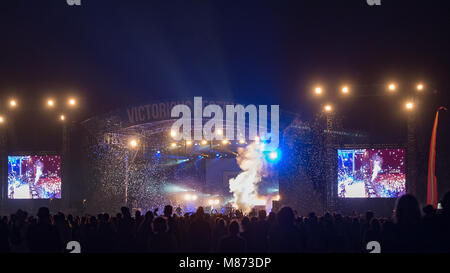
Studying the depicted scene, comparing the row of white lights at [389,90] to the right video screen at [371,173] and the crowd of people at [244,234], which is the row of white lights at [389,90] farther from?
the crowd of people at [244,234]

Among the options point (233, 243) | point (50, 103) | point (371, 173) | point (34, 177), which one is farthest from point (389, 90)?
point (34, 177)

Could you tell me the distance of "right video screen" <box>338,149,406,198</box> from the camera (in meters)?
19.6

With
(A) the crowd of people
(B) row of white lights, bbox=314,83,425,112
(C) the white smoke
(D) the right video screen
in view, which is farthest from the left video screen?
(D) the right video screen

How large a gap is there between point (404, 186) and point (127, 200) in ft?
47.2

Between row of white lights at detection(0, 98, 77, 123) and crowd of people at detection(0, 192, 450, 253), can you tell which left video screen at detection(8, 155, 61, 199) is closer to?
row of white lights at detection(0, 98, 77, 123)

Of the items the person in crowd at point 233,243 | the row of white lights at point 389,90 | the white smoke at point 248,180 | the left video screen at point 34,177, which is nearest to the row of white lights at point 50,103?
the left video screen at point 34,177

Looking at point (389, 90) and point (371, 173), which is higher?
point (389, 90)

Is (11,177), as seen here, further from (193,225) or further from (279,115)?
(193,225)

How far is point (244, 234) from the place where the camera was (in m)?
8.28

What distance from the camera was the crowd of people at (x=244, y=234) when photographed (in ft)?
17.3

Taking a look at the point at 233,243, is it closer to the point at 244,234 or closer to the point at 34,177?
the point at 244,234

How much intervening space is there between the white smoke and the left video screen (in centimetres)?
1299

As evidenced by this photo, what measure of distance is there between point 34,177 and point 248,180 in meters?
15.0

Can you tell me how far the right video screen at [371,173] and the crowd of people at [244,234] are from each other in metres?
10.1
